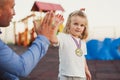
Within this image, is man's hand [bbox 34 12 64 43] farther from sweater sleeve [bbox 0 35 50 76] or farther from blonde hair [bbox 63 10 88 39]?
blonde hair [bbox 63 10 88 39]

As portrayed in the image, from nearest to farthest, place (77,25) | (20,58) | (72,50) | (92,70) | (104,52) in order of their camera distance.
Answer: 1. (20,58)
2. (72,50)
3. (77,25)
4. (92,70)
5. (104,52)

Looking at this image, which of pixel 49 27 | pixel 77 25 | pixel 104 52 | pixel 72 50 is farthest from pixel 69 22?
pixel 104 52

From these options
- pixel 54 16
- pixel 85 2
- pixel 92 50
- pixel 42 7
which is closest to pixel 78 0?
pixel 85 2

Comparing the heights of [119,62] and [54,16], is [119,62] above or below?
below

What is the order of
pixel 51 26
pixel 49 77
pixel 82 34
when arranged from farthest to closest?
pixel 49 77 → pixel 82 34 → pixel 51 26

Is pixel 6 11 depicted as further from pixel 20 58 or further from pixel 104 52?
pixel 104 52

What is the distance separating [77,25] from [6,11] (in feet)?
5.74

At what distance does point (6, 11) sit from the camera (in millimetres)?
1356

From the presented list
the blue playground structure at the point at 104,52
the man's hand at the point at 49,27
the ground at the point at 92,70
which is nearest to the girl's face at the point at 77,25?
the man's hand at the point at 49,27

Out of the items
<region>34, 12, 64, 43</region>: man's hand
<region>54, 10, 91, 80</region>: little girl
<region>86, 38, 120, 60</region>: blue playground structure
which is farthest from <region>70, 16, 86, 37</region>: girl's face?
<region>86, 38, 120, 60</region>: blue playground structure

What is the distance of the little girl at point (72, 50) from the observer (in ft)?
9.61

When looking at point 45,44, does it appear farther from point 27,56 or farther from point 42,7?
point 42,7

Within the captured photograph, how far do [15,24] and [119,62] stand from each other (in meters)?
4.43

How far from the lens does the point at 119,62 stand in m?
7.59
